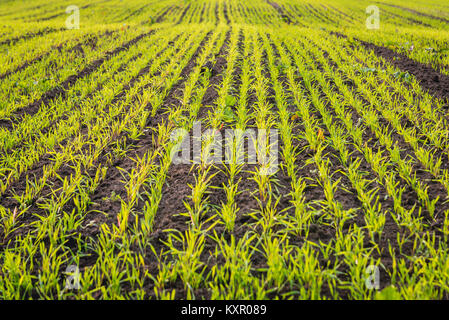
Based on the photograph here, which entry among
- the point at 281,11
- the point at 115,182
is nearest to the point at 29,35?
the point at 115,182

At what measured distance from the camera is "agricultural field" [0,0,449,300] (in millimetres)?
1871

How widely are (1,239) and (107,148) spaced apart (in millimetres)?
1447

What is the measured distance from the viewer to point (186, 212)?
2482 mm

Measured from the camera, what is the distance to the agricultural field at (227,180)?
1871mm

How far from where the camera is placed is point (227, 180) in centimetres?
292

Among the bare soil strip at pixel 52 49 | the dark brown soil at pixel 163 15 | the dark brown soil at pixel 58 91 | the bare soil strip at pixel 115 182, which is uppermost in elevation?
the dark brown soil at pixel 163 15

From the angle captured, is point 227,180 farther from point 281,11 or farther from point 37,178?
point 281,11

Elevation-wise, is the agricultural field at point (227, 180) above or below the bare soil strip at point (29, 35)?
below

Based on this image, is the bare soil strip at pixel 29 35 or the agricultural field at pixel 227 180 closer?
the agricultural field at pixel 227 180

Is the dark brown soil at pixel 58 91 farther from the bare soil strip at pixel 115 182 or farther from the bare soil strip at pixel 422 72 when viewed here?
the bare soil strip at pixel 422 72

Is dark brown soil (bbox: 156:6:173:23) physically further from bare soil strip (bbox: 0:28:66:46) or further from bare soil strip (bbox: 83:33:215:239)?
bare soil strip (bbox: 83:33:215:239)

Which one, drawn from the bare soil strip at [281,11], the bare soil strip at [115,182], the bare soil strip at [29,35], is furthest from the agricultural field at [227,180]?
the bare soil strip at [281,11]

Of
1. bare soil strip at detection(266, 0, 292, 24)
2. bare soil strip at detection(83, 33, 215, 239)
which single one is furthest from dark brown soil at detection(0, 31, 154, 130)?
bare soil strip at detection(266, 0, 292, 24)

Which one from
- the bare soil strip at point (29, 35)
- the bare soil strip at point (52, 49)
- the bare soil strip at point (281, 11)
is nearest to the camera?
the bare soil strip at point (52, 49)
